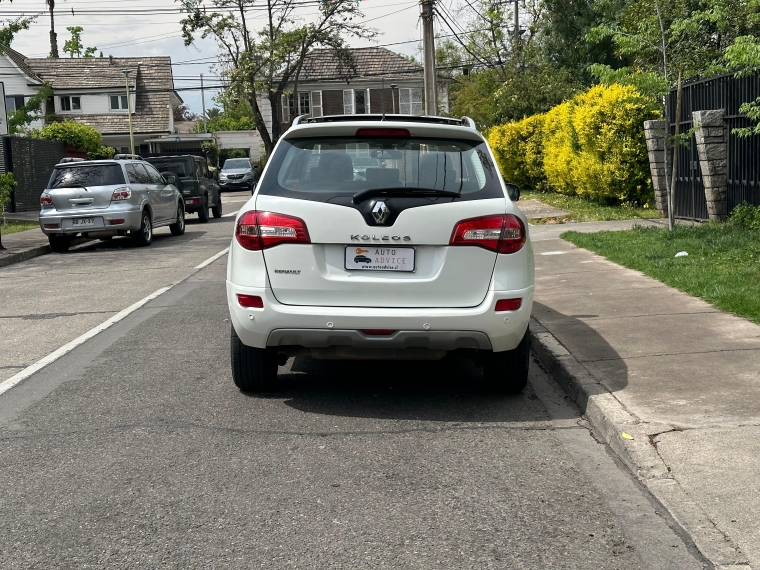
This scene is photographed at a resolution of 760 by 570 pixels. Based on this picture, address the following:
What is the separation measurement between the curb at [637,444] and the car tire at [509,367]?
0.37 meters

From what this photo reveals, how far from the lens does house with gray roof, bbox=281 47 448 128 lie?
77312 millimetres

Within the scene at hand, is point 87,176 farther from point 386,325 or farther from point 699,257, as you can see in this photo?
point 386,325

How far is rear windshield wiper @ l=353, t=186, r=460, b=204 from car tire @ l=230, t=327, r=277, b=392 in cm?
122

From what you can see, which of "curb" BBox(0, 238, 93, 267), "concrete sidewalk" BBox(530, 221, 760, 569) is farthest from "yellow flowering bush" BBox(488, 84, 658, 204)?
"curb" BBox(0, 238, 93, 267)

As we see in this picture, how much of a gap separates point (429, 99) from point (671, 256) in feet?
50.2

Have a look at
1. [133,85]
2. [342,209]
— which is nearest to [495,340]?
[342,209]

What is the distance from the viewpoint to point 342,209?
5.90 m

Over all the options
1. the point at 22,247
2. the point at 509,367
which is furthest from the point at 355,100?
the point at 509,367

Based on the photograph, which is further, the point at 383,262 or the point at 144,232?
the point at 144,232

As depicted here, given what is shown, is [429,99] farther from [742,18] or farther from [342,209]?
[342,209]

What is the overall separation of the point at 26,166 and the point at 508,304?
1103 inches

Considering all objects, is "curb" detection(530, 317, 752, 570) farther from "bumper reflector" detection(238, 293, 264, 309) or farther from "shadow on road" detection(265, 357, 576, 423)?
"bumper reflector" detection(238, 293, 264, 309)

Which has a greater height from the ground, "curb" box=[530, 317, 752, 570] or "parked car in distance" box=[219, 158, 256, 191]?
"parked car in distance" box=[219, 158, 256, 191]

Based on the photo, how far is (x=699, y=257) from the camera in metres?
11.7
